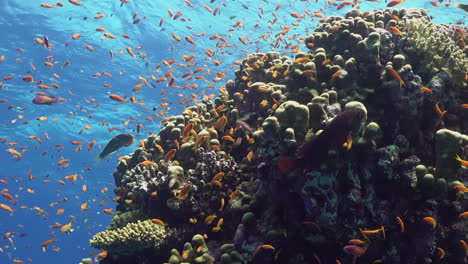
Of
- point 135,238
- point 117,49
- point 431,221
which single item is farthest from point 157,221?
point 117,49

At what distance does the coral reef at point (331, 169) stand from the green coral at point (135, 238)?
2 cm

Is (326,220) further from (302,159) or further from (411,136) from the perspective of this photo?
(411,136)

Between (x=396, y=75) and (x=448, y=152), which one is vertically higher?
(x=396, y=75)

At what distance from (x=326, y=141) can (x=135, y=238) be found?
12.1 feet

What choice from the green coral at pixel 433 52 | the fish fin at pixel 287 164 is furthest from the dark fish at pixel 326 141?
the green coral at pixel 433 52

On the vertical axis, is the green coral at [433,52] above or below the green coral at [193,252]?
above

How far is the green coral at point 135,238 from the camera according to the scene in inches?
206

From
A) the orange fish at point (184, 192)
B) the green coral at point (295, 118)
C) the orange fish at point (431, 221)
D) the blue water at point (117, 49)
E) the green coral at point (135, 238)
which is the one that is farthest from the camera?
the blue water at point (117, 49)

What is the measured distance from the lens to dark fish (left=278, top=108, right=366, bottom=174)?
3.83 m

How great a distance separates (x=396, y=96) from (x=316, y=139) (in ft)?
6.04

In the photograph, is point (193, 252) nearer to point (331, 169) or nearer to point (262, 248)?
point (262, 248)

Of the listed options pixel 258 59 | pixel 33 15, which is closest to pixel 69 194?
pixel 33 15

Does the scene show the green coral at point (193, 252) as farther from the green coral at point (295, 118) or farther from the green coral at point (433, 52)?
the green coral at point (433, 52)

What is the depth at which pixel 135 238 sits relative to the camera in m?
5.24
